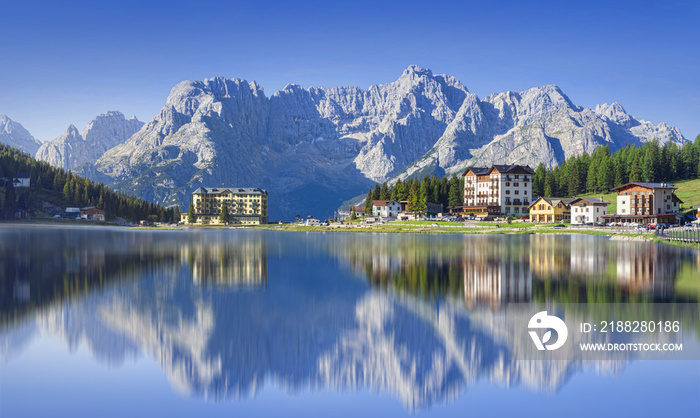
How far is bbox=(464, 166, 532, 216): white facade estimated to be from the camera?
173m

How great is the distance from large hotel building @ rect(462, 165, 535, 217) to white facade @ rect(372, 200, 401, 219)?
2433cm

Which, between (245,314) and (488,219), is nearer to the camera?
(245,314)

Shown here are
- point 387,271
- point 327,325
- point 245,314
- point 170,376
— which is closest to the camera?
point 170,376

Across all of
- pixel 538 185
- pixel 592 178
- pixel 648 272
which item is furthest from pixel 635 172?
pixel 648 272

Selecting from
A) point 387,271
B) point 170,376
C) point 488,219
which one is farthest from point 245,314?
point 488,219

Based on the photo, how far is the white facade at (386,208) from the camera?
189 m

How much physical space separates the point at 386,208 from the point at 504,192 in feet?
134

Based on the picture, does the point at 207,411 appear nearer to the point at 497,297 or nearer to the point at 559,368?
the point at 559,368

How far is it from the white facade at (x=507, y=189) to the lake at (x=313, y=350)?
137 meters

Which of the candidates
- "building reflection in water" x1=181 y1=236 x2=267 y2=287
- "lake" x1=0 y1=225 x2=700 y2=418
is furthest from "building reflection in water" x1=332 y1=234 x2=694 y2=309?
"building reflection in water" x1=181 y1=236 x2=267 y2=287

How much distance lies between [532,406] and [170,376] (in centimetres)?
1147

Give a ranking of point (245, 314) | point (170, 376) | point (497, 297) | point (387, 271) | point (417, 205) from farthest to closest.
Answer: point (417, 205)
point (387, 271)
point (497, 297)
point (245, 314)
point (170, 376)

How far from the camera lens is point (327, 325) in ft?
80.6

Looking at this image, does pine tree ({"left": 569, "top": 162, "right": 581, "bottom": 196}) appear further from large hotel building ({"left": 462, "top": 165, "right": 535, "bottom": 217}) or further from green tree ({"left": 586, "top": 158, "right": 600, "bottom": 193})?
large hotel building ({"left": 462, "top": 165, "right": 535, "bottom": 217})
